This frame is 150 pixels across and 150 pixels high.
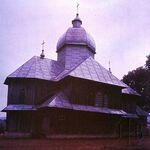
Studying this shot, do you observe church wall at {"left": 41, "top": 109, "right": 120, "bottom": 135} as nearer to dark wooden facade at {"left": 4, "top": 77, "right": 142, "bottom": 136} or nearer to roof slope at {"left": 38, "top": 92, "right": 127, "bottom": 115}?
dark wooden facade at {"left": 4, "top": 77, "right": 142, "bottom": 136}

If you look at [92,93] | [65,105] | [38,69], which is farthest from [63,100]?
[38,69]

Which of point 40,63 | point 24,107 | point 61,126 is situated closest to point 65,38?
point 40,63

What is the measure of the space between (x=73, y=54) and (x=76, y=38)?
2.23 m

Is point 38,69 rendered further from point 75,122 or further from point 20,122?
point 75,122

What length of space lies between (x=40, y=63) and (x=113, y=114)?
1045 centimetres

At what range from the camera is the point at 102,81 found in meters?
31.2

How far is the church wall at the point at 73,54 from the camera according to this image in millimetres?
37300

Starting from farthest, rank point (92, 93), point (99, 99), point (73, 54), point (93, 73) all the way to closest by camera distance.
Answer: point (73, 54) < point (99, 99) < point (93, 73) < point (92, 93)

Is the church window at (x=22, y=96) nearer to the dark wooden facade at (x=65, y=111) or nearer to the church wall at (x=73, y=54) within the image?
the dark wooden facade at (x=65, y=111)

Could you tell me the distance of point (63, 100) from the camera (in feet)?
94.7

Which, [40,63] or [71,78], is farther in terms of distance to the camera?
[40,63]

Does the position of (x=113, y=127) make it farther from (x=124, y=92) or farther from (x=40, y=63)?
(x=40, y=63)

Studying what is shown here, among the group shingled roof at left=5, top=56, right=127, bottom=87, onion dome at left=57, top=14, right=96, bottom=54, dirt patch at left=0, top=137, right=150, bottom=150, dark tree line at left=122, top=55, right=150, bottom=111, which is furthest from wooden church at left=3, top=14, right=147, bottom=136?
dark tree line at left=122, top=55, right=150, bottom=111

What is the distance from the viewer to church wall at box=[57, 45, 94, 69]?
122ft
